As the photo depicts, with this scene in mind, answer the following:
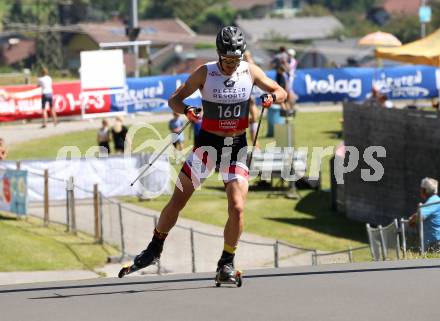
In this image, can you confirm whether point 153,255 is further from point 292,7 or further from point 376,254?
point 292,7

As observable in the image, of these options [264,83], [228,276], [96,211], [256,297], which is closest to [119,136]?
[96,211]

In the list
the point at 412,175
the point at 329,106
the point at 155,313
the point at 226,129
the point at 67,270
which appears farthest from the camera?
the point at 329,106

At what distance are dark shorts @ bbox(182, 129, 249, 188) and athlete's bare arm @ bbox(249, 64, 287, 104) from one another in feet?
1.47

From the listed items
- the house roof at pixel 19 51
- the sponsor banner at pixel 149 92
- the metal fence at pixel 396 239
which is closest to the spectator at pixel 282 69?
the sponsor banner at pixel 149 92

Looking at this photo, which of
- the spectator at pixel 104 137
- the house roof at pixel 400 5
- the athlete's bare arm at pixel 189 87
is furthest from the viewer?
the house roof at pixel 400 5

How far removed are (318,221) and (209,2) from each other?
150m

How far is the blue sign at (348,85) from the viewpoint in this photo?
33781 millimetres

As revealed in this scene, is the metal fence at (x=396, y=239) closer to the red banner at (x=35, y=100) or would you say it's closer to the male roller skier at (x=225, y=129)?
the male roller skier at (x=225, y=129)

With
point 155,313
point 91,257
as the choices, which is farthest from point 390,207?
point 155,313

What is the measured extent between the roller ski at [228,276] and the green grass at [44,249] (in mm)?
8333

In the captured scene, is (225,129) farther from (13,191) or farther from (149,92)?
(149,92)

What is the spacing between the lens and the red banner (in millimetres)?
31859

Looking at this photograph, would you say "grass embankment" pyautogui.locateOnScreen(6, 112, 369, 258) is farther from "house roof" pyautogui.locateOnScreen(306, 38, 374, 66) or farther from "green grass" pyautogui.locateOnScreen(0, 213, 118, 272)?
"house roof" pyautogui.locateOnScreen(306, 38, 374, 66)

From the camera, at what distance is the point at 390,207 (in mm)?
20344
